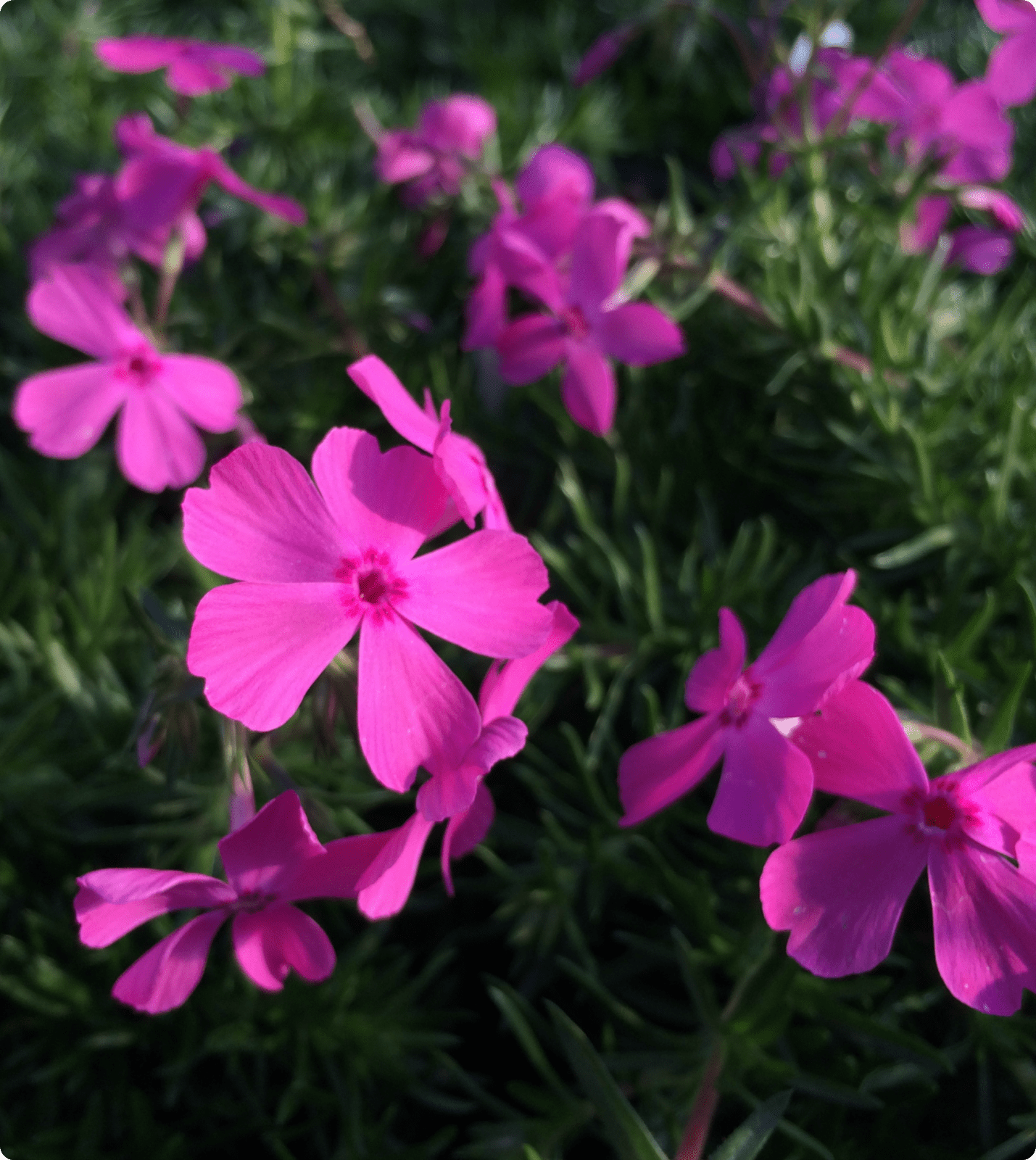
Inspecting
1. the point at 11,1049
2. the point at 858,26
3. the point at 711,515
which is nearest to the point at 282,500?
the point at 711,515

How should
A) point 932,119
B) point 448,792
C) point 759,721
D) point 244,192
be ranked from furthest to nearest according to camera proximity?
point 932,119, point 244,192, point 759,721, point 448,792

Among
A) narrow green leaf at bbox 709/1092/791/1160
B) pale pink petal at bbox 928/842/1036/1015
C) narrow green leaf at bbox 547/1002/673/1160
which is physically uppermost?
pale pink petal at bbox 928/842/1036/1015

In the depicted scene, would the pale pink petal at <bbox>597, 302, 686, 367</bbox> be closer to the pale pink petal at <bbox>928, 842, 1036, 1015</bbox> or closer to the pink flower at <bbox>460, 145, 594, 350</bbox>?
the pink flower at <bbox>460, 145, 594, 350</bbox>

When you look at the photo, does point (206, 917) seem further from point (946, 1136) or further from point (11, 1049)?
Answer: point (946, 1136)

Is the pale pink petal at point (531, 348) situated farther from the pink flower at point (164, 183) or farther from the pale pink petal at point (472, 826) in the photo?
the pale pink petal at point (472, 826)

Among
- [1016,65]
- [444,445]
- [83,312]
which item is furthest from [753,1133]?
[1016,65]

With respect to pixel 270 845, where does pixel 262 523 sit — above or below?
above

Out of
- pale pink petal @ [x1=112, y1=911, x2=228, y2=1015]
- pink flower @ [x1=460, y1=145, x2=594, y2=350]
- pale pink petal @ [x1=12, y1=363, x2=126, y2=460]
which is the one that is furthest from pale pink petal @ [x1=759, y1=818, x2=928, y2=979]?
pale pink petal @ [x1=12, y1=363, x2=126, y2=460]

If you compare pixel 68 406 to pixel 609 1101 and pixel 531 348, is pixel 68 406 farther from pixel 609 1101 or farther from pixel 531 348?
pixel 609 1101
